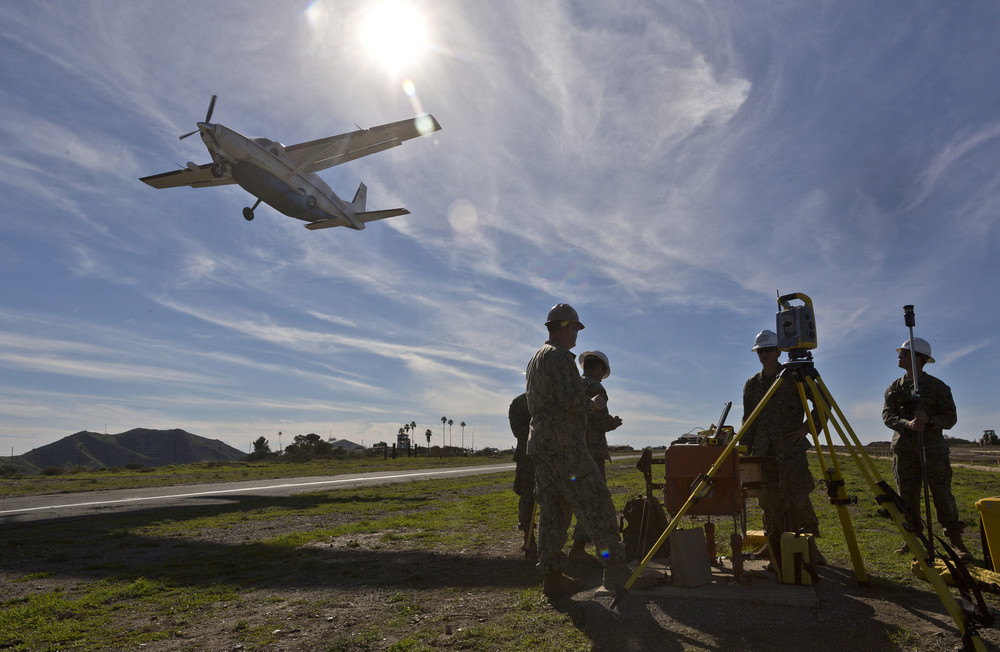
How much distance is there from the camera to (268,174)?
29.2 m

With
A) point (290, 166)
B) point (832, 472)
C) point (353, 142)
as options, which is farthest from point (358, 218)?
point (832, 472)

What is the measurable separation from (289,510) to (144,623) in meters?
9.80

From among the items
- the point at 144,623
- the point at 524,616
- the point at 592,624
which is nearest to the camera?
the point at 592,624

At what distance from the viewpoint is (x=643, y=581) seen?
200 inches

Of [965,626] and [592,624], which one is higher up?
[965,626]

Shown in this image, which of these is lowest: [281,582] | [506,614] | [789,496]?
[281,582]

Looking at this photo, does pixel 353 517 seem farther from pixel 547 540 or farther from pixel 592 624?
pixel 592 624

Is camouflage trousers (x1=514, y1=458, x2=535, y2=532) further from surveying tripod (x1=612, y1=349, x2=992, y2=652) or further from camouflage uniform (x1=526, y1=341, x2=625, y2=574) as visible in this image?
surveying tripod (x1=612, y1=349, x2=992, y2=652)

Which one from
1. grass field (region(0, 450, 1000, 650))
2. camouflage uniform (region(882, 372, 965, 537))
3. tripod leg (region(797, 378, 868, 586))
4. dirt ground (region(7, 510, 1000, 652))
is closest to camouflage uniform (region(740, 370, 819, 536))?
dirt ground (region(7, 510, 1000, 652))

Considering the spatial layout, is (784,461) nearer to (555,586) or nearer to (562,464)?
(562,464)

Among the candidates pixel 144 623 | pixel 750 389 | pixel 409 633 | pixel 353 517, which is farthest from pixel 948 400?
pixel 353 517

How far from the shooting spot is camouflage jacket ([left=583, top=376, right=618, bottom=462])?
241 inches

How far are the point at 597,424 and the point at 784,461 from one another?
6.67 ft

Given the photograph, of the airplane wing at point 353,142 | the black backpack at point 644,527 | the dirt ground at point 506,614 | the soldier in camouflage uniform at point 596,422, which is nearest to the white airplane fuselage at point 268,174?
the airplane wing at point 353,142
